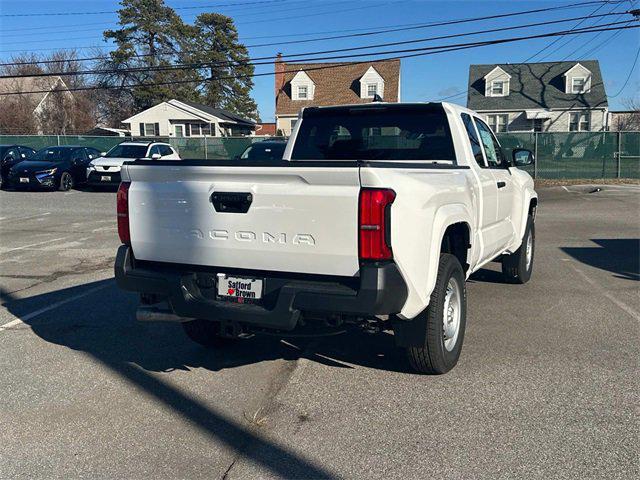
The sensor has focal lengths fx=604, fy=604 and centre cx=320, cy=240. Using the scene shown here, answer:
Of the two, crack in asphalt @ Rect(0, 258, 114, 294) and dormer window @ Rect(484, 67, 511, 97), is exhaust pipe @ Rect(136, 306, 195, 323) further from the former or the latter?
dormer window @ Rect(484, 67, 511, 97)

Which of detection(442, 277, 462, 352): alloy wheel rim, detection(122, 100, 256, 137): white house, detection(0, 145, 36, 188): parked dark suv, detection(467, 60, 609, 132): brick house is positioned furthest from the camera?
detection(122, 100, 256, 137): white house

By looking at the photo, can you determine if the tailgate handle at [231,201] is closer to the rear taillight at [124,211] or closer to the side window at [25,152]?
the rear taillight at [124,211]

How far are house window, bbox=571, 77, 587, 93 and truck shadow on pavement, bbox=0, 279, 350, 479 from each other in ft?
139

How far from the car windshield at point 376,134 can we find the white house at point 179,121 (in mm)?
41060

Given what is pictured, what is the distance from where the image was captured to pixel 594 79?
42844 millimetres

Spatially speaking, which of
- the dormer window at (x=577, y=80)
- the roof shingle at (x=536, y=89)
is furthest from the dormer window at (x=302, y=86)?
the dormer window at (x=577, y=80)

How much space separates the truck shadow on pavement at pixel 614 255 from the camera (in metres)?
8.41

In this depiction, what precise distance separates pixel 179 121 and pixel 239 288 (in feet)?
148

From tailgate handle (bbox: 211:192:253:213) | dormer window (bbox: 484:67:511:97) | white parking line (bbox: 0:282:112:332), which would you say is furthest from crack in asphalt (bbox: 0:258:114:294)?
dormer window (bbox: 484:67:511:97)

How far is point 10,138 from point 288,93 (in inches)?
789

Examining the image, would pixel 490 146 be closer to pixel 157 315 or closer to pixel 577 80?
pixel 157 315

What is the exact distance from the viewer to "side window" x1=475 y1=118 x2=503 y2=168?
6.21 meters

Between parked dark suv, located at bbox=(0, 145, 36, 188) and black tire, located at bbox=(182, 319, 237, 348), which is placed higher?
parked dark suv, located at bbox=(0, 145, 36, 188)

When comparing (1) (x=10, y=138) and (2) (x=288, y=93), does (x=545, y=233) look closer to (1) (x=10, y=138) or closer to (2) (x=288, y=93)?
(1) (x=10, y=138)
